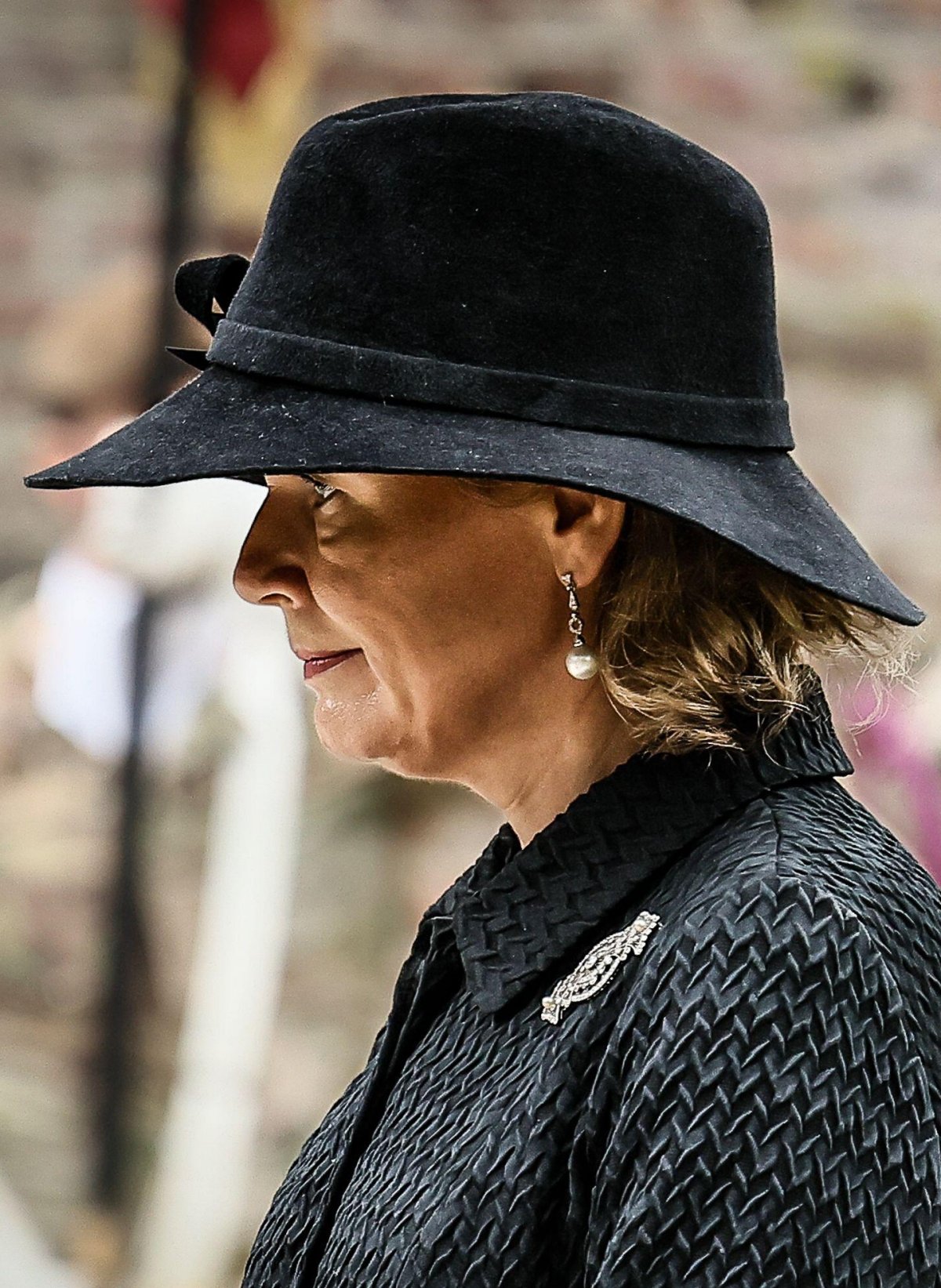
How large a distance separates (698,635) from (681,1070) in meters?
0.28

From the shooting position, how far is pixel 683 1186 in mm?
856

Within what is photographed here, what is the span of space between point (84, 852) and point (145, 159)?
3.52ft

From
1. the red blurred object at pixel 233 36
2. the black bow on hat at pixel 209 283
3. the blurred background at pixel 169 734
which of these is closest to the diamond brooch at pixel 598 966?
the black bow on hat at pixel 209 283

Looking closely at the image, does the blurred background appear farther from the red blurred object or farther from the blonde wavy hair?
the blonde wavy hair

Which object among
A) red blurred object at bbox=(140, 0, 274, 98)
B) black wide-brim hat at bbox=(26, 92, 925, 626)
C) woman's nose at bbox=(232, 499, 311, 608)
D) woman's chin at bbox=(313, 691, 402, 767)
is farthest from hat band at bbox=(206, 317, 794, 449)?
red blurred object at bbox=(140, 0, 274, 98)

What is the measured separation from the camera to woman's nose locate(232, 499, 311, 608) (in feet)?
3.63

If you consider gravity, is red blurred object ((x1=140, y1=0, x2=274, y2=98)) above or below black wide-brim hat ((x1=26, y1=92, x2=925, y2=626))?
below

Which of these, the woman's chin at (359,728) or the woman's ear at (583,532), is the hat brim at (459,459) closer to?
the woman's ear at (583,532)

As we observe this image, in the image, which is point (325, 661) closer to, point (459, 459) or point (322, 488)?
point (322, 488)

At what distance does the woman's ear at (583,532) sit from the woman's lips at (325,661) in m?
0.15

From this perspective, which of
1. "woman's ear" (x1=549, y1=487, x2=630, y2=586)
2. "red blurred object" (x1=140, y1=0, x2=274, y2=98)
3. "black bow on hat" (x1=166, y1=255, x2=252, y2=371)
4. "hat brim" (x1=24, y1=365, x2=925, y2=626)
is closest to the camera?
"hat brim" (x1=24, y1=365, x2=925, y2=626)

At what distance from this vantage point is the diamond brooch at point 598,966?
38.5 inches

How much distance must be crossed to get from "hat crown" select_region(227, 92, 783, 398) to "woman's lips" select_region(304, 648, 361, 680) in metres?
0.22

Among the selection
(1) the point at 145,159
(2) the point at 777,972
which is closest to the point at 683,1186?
(2) the point at 777,972
